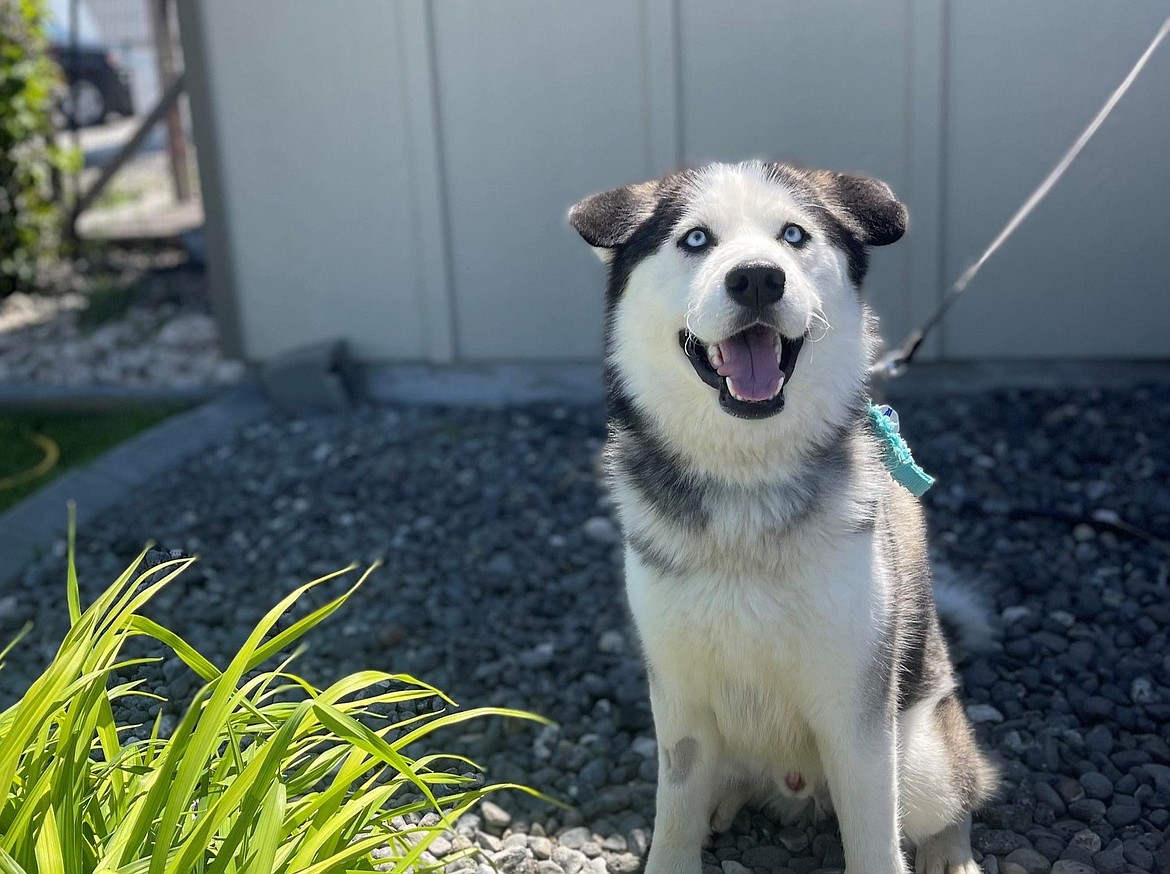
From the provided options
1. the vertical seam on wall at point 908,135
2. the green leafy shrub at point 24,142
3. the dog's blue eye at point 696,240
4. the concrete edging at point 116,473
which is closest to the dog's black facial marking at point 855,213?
the dog's blue eye at point 696,240

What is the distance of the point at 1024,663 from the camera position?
3.48 m

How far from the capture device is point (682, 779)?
249cm

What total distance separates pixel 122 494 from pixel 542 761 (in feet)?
9.79

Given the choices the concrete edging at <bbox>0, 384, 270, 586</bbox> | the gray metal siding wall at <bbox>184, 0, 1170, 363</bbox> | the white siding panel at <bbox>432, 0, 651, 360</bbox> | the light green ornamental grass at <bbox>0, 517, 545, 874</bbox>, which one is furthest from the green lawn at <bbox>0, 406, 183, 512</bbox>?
the light green ornamental grass at <bbox>0, 517, 545, 874</bbox>

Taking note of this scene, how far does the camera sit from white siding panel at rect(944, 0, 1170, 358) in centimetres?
533

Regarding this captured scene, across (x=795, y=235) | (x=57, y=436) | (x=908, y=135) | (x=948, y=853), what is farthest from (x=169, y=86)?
(x=948, y=853)

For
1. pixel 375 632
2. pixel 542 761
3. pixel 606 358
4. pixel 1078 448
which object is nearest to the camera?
pixel 606 358

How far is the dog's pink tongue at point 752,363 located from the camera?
2186 mm

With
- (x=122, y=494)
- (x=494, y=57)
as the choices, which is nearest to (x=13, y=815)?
(x=122, y=494)

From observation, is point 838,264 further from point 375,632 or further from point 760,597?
point 375,632

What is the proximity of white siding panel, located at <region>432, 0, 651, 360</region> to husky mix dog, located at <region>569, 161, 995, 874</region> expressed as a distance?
367 centimetres

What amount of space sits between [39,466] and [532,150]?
297cm

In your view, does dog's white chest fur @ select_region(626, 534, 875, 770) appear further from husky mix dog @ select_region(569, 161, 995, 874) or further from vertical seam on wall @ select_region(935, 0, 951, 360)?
vertical seam on wall @ select_region(935, 0, 951, 360)

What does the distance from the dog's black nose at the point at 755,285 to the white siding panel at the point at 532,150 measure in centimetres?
404
